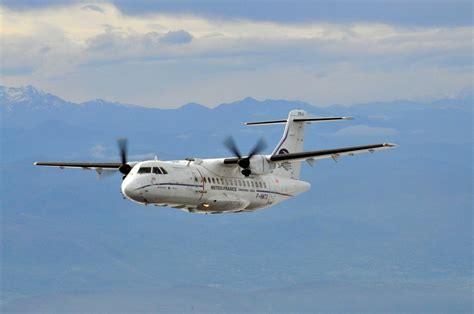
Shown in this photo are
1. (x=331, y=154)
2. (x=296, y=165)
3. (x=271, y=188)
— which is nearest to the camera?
(x=331, y=154)

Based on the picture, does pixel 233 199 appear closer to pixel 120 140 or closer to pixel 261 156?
pixel 261 156

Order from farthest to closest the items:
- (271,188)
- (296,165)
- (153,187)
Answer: (296,165)
(271,188)
(153,187)

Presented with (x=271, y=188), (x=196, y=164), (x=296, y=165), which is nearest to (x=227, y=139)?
(x=196, y=164)

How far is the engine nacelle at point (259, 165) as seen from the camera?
208 ft

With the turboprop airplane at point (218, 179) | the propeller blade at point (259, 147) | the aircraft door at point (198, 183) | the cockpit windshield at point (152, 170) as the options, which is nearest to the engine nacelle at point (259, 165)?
the turboprop airplane at point (218, 179)

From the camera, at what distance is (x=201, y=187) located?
61.4 meters

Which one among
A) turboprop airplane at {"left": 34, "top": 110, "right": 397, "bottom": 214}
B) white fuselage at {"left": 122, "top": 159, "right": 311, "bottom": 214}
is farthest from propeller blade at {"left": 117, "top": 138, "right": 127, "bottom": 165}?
white fuselage at {"left": 122, "top": 159, "right": 311, "bottom": 214}

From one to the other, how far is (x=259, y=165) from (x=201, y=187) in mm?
4095

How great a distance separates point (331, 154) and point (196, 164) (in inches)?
309

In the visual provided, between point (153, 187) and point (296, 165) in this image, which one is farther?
point (296, 165)

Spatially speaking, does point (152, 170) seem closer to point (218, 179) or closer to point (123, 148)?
point (123, 148)

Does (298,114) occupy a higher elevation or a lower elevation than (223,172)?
higher

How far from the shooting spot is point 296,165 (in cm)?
7194

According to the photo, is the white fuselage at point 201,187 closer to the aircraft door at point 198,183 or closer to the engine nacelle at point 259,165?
the aircraft door at point 198,183
